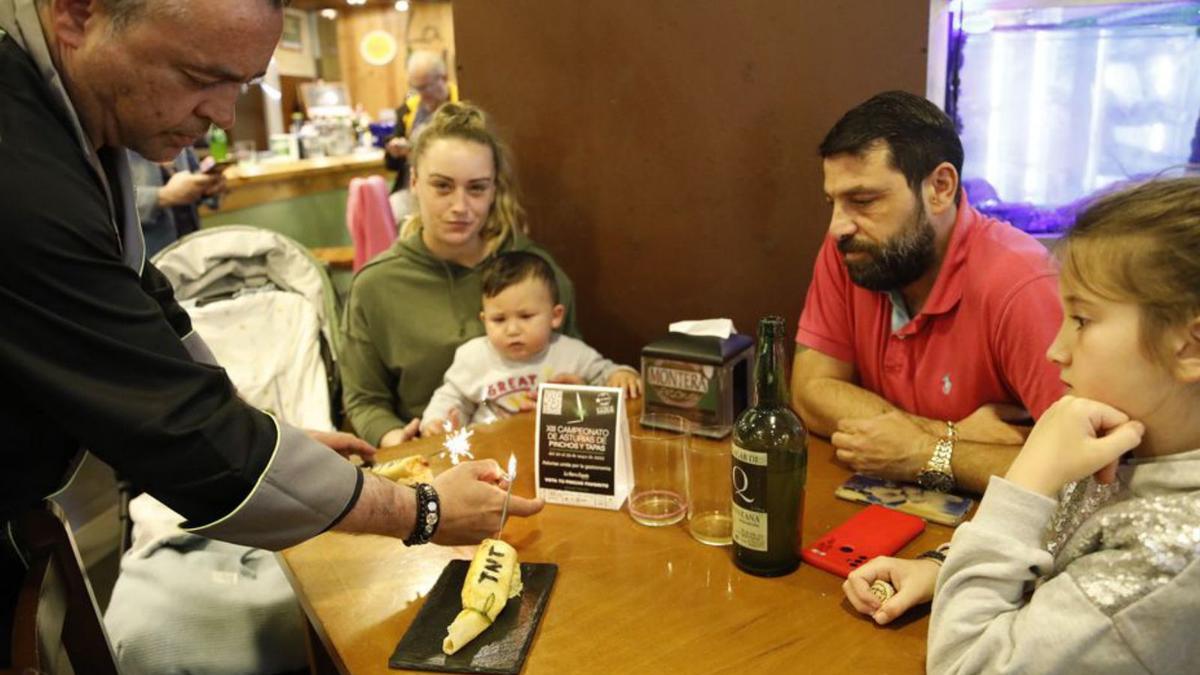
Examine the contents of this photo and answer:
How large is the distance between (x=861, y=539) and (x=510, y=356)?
113 centimetres

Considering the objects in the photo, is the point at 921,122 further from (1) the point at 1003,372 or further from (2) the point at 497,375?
(2) the point at 497,375

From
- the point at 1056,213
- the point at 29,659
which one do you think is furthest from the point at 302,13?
the point at 29,659

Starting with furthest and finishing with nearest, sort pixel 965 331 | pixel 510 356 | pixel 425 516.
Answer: pixel 510 356, pixel 965 331, pixel 425 516

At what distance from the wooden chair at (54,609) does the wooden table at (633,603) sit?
282 millimetres

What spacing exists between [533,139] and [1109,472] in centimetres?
189

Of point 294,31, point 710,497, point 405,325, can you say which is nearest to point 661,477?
point 710,497

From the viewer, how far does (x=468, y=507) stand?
49.6 inches

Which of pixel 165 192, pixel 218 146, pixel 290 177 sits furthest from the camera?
pixel 290 177

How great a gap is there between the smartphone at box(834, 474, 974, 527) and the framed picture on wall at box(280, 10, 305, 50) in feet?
27.4

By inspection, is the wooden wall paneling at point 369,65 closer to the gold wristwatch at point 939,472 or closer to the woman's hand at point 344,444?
the woman's hand at point 344,444

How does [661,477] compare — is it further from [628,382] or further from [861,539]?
[628,382]

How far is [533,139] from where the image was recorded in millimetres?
2521

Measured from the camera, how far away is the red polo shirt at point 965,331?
1502mm

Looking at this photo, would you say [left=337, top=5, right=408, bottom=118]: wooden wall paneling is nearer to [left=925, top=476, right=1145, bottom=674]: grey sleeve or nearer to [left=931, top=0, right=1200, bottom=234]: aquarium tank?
[left=931, top=0, right=1200, bottom=234]: aquarium tank
